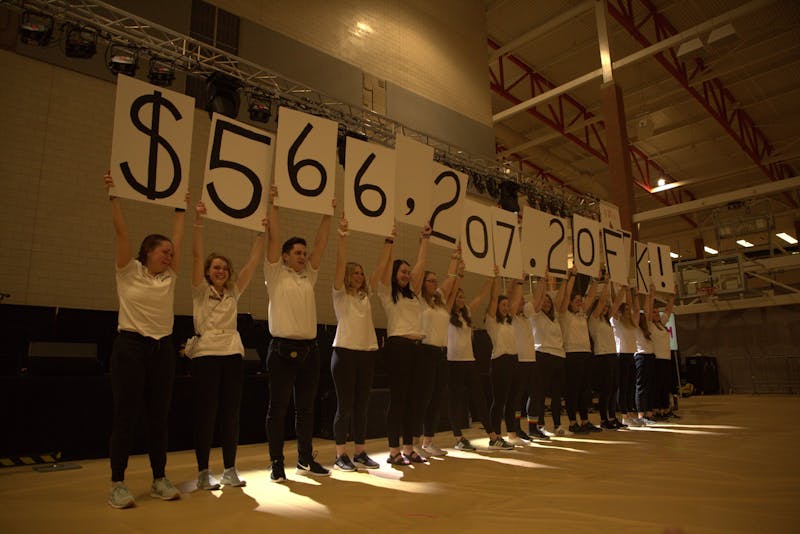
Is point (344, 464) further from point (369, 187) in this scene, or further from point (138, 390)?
point (369, 187)

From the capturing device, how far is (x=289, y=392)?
3076 mm

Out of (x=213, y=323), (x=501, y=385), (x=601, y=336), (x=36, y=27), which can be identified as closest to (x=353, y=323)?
(x=213, y=323)

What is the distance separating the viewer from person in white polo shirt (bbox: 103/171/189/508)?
8.08 feet

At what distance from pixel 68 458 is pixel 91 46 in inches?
142

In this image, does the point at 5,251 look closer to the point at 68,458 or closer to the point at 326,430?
the point at 68,458

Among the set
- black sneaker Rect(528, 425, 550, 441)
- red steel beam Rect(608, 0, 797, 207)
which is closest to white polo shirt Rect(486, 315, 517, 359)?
black sneaker Rect(528, 425, 550, 441)

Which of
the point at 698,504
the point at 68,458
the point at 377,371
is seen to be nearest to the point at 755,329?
the point at 377,371

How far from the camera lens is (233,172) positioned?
323cm

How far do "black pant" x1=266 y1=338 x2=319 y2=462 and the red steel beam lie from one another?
8843mm

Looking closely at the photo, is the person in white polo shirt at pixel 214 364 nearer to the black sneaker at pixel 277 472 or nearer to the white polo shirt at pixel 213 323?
the white polo shirt at pixel 213 323

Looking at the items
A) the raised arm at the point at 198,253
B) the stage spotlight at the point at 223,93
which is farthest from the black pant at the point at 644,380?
the stage spotlight at the point at 223,93

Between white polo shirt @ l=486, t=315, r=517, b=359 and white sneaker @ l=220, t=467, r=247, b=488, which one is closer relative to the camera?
white sneaker @ l=220, t=467, r=247, b=488

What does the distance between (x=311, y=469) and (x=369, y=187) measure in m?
2.01

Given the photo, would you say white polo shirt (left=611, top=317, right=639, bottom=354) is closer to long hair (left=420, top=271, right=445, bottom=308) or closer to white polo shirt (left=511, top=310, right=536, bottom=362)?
white polo shirt (left=511, top=310, right=536, bottom=362)
